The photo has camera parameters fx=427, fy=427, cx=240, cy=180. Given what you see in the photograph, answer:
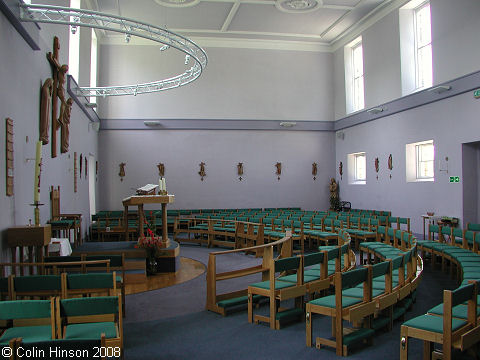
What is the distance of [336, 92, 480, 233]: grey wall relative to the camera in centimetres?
1070

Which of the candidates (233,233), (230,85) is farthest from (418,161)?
(230,85)

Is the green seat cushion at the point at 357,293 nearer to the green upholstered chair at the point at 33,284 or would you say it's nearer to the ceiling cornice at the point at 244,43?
the green upholstered chair at the point at 33,284

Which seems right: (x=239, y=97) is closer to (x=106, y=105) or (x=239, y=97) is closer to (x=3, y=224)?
(x=106, y=105)

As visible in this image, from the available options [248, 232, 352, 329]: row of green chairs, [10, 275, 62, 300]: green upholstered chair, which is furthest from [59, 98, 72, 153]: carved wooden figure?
[248, 232, 352, 329]: row of green chairs

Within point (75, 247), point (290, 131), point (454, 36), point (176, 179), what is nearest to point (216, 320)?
point (75, 247)

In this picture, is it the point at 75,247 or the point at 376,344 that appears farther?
the point at 75,247

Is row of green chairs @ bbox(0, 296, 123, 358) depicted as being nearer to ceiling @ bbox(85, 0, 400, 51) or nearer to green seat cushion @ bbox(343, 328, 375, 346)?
green seat cushion @ bbox(343, 328, 375, 346)

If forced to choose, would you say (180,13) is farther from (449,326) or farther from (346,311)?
(449,326)

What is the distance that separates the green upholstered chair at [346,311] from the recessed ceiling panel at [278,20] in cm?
1225

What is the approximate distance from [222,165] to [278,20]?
5.89 m

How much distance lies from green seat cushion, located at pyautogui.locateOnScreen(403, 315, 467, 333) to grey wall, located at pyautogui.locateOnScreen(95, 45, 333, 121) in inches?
561

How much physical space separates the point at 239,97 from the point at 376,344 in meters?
14.1

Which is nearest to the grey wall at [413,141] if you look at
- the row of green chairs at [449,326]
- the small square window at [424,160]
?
the small square window at [424,160]

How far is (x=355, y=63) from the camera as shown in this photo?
16766 mm
